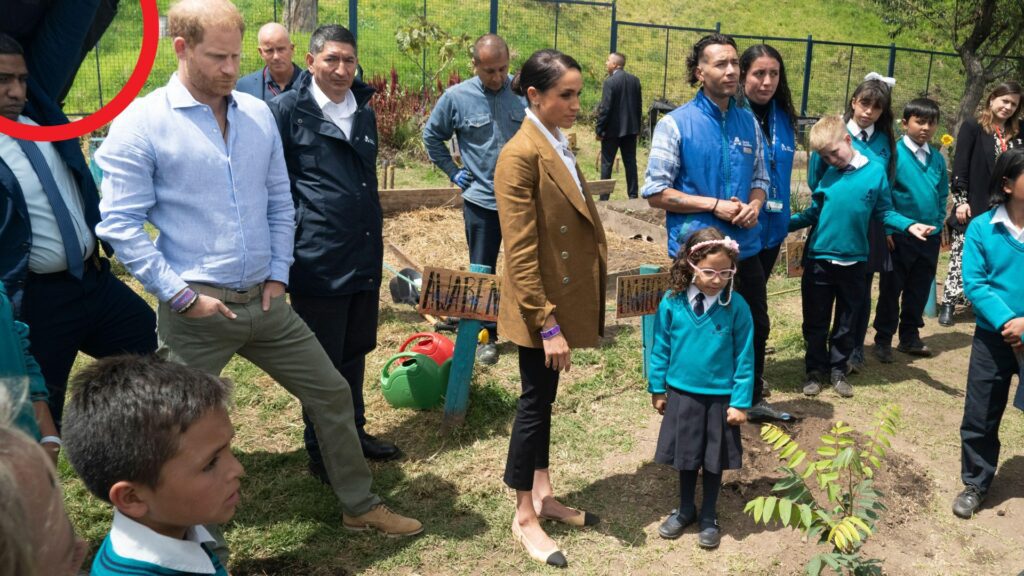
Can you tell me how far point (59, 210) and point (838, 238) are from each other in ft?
13.8

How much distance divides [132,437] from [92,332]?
6.06 ft

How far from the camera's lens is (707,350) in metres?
3.81

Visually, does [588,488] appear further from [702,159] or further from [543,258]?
[702,159]

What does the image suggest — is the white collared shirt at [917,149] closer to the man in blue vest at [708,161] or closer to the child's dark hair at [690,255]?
the man in blue vest at [708,161]

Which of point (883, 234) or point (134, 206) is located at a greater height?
point (134, 206)

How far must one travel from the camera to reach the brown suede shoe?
3.74 m

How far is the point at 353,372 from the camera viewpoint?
14.0 feet

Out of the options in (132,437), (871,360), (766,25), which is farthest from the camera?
(766,25)

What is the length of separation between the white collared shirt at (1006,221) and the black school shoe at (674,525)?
6.41ft

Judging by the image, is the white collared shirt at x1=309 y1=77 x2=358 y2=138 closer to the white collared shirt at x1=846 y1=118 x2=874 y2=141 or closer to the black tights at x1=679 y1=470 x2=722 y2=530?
the black tights at x1=679 y1=470 x2=722 y2=530

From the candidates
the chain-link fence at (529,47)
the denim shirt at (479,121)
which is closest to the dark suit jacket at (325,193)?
the denim shirt at (479,121)

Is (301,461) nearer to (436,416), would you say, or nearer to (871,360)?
(436,416)

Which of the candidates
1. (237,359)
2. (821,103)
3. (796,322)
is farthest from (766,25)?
(237,359)

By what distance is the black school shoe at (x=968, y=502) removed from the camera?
13.5 feet
